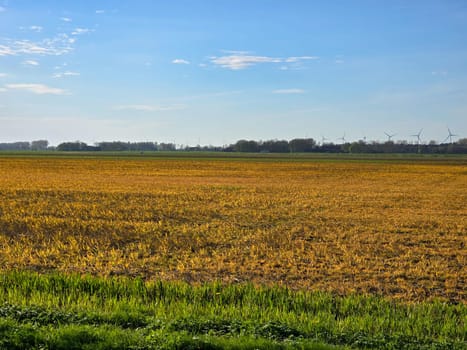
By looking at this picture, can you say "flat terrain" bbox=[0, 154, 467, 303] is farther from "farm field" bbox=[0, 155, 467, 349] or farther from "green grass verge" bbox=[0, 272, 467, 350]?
"green grass verge" bbox=[0, 272, 467, 350]

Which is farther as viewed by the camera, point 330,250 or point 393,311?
point 330,250

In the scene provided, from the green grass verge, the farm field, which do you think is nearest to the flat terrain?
the farm field

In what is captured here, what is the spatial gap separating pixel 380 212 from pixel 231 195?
11.9 metres

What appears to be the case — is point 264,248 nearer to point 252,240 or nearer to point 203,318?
point 252,240

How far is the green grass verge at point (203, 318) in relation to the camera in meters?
6.59

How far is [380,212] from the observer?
26062 millimetres

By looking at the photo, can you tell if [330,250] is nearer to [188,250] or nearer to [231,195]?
[188,250]

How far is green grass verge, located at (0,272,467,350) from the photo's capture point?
6590 millimetres

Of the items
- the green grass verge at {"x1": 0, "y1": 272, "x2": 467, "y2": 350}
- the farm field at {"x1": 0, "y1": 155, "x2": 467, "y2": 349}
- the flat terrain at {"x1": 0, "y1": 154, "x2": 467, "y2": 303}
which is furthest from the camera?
the flat terrain at {"x1": 0, "y1": 154, "x2": 467, "y2": 303}

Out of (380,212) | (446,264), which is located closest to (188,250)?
(446,264)

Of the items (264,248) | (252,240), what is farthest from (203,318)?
(252,240)

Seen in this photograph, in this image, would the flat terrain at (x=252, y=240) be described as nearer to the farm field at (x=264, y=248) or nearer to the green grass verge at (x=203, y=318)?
the farm field at (x=264, y=248)

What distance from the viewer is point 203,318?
7.76 m

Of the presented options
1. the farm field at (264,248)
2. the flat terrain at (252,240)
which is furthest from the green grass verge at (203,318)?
the flat terrain at (252,240)
